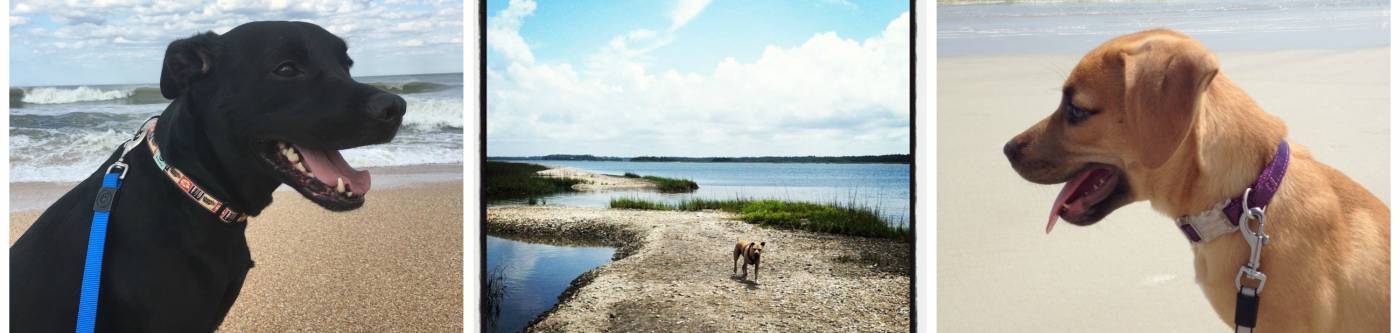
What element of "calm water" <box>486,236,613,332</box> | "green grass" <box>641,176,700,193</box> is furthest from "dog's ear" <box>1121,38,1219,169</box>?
"calm water" <box>486,236,613,332</box>

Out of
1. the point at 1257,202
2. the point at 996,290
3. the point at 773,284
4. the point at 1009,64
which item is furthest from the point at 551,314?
the point at 1257,202

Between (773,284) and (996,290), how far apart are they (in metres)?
0.62

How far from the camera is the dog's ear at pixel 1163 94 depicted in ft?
7.38

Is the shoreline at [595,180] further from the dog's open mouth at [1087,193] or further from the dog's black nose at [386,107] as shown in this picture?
the dog's open mouth at [1087,193]

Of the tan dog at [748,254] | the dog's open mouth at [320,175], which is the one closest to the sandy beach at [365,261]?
the dog's open mouth at [320,175]

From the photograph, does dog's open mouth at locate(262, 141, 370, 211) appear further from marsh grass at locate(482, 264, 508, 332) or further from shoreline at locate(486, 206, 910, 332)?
shoreline at locate(486, 206, 910, 332)

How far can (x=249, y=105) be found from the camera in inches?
95.1

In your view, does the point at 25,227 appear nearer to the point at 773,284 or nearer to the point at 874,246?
the point at 773,284

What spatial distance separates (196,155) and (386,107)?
473mm

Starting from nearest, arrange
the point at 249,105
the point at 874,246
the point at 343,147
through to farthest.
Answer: the point at 249,105
the point at 343,147
the point at 874,246

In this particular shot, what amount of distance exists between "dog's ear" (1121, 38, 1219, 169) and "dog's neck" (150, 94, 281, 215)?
7.13 feet

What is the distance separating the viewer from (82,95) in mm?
2535

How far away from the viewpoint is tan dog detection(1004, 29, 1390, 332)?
226cm

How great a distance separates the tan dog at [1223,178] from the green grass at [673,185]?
105cm
